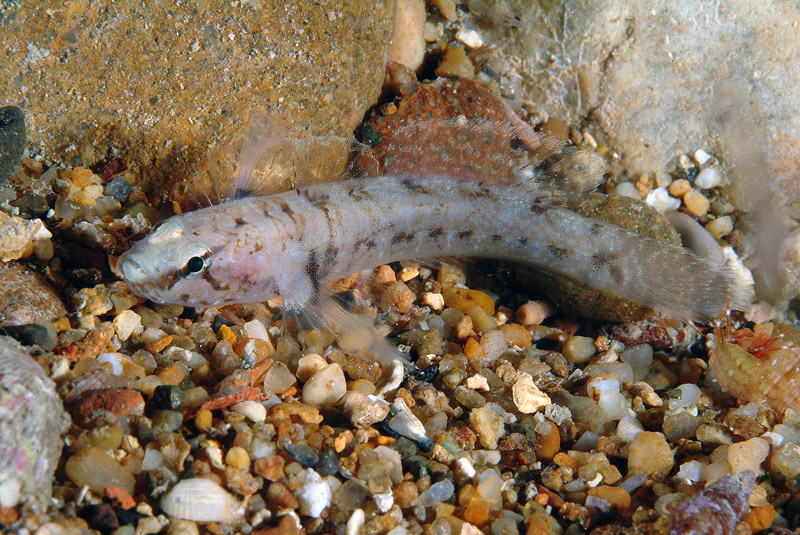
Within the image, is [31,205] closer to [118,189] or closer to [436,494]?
Answer: [118,189]

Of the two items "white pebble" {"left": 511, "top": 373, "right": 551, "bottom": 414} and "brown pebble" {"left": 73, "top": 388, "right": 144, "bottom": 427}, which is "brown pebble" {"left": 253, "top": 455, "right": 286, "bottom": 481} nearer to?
"brown pebble" {"left": 73, "top": 388, "right": 144, "bottom": 427}

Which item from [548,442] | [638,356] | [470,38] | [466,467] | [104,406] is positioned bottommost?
[638,356]

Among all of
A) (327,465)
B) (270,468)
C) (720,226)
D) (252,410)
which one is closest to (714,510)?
(327,465)

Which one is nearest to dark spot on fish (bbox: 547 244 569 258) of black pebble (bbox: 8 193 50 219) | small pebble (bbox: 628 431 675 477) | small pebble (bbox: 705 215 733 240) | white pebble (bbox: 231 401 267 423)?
small pebble (bbox: 628 431 675 477)

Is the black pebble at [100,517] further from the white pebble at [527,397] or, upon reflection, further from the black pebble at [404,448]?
the white pebble at [527,397]

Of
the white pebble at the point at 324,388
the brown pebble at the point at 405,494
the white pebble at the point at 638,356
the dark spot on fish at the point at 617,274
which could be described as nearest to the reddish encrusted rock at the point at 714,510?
the brown pebble at the point at 405,494
